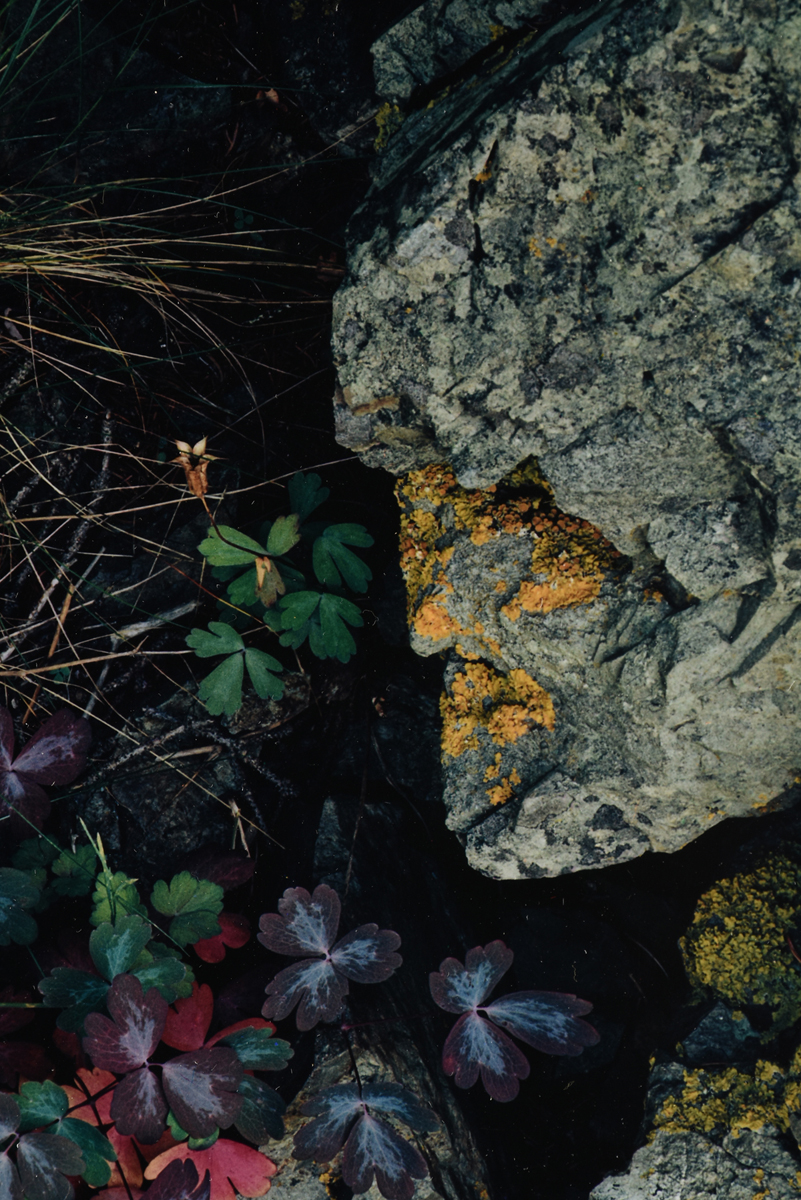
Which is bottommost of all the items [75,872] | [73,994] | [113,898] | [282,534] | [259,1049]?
[259,1049]

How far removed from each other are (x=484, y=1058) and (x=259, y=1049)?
65 cm

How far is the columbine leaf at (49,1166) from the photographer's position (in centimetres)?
185

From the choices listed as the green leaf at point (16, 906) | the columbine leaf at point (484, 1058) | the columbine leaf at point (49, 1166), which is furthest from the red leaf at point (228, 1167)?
the green leaf at point (16, 906)

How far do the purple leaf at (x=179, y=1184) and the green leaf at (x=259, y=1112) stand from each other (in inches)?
6.0

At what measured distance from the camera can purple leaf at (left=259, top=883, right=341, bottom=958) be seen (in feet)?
7.01

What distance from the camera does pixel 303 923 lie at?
2.17m

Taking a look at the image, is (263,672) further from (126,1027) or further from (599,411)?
(599,411)

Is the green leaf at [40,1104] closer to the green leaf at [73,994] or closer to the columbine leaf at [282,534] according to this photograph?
the green leaf at [73,994]

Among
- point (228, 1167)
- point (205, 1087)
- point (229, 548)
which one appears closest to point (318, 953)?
point (205, 1087)

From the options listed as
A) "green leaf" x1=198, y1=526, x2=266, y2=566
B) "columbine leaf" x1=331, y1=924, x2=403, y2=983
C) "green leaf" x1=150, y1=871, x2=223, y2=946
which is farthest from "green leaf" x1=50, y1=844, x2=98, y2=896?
"green leaf" x1=198, y1=526, x2=266, y2=566

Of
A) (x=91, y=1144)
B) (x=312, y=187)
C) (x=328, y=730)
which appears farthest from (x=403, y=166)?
(x=91, y=1144)

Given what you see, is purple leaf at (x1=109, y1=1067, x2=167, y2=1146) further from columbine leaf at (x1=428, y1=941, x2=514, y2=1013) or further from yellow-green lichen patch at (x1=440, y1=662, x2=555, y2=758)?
yellow-green lichen patch at (x1=440, y1=662, x2=555, y2=758)

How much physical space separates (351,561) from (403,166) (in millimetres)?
1203

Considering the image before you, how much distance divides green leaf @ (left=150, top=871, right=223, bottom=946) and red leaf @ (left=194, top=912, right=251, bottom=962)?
8cm
